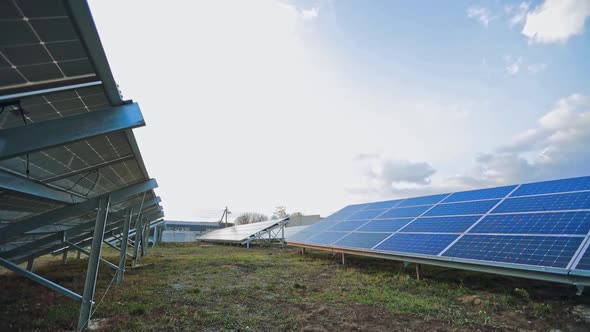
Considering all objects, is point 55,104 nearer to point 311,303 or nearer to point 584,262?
point 311,303

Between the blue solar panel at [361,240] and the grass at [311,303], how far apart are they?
1176mm

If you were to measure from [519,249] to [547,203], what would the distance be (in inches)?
118

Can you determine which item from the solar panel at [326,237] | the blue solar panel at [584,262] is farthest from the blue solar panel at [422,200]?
the blue solar panel at [584,262]

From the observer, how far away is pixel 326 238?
14617 mm

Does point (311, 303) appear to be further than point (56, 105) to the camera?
Yes

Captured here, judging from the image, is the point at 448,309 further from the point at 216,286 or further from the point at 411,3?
the point at 411,3

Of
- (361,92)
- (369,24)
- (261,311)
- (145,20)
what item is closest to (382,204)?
(361,92)

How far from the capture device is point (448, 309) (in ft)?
19.6

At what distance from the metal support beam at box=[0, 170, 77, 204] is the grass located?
2487mm

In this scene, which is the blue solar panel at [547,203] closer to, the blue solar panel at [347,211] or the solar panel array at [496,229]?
the solar panel array at [496,229]

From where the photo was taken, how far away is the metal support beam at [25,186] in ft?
11.8

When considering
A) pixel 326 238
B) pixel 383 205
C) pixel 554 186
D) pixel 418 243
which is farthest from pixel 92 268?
pixel 383 205

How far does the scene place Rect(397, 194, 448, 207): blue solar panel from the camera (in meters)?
13.4

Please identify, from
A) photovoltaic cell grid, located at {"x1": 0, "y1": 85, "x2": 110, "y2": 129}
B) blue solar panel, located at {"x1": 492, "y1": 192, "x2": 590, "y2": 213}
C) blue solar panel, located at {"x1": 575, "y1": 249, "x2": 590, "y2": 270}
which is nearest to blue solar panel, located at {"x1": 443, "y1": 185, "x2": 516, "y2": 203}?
blue solar panel, located at {"x1": 492, "y1": 192, "x2": 590, "y2": 213}
